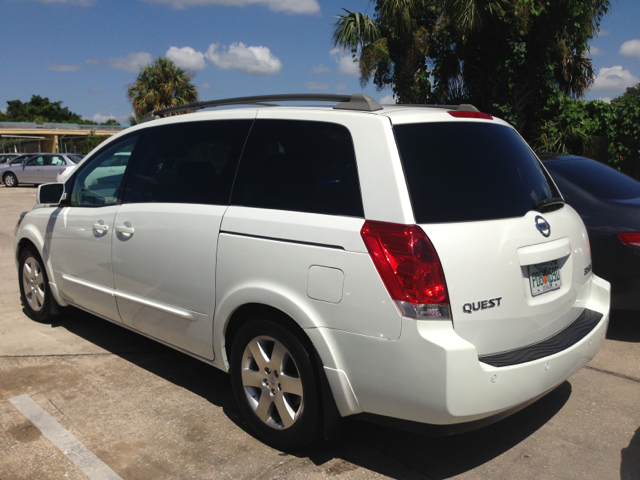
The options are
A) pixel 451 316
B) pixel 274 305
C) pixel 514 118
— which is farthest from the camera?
pixel 514 118

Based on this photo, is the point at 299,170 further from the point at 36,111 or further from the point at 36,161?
the point at 36,111

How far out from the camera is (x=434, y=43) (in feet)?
55.8

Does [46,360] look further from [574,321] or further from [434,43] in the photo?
[434,43]

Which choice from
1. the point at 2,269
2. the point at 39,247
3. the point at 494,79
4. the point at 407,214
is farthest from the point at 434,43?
the point at 407,214

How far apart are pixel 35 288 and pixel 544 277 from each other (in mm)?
4439

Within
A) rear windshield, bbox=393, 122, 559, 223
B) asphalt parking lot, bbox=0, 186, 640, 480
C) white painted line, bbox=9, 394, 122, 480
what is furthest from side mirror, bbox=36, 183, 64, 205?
rear windshield, bbox=393, 122, 559, 223

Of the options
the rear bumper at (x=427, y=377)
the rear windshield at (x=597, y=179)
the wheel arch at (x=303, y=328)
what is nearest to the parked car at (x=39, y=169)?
the rear windshield at (x=597, y=179)

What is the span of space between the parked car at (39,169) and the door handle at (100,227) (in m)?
21.0

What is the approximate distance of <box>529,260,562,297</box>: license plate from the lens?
9.21 feet

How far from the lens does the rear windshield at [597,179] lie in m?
4.93

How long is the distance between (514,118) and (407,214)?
13.4 metres

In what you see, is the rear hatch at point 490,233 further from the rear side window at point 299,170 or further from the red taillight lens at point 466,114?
the rear side window at point 299,170

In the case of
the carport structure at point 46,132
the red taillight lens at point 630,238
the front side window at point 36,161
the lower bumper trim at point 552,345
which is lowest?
the lower bumper trim at point 552,345

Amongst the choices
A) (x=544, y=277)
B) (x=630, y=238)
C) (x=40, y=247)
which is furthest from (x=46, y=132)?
(x=544, y=277)
